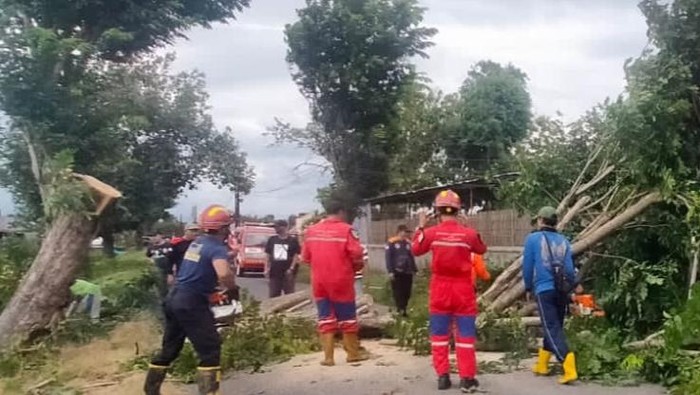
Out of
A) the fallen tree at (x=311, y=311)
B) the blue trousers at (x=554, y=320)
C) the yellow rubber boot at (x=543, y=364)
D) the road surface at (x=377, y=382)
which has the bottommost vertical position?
the road surface at (x=377, y=382)

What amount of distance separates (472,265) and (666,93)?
136 inches

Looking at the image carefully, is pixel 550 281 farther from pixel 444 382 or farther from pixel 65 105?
pixel 65 105

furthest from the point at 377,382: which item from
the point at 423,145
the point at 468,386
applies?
the point at 423,145

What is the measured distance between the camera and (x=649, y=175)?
9320mm

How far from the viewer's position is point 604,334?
8.29 m

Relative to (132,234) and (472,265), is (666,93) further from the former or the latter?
(132,234)

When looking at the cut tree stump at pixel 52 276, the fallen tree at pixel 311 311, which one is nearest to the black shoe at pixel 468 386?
the fallen tree at pixel 311 311

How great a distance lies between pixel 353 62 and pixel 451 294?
19.5m

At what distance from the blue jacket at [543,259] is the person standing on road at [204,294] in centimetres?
262

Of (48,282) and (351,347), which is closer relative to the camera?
(351,347)

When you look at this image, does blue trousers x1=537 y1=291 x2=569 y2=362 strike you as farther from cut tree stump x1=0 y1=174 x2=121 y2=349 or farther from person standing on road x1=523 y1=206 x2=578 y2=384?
cut tree stump x1=0 y1=174 x2=121 y2=349

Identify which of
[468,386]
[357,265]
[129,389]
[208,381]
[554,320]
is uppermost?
[357,265]

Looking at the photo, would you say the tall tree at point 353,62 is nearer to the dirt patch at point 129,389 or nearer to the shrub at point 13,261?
the shrub at point 13,261

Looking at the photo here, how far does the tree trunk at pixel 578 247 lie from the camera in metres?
9.45
